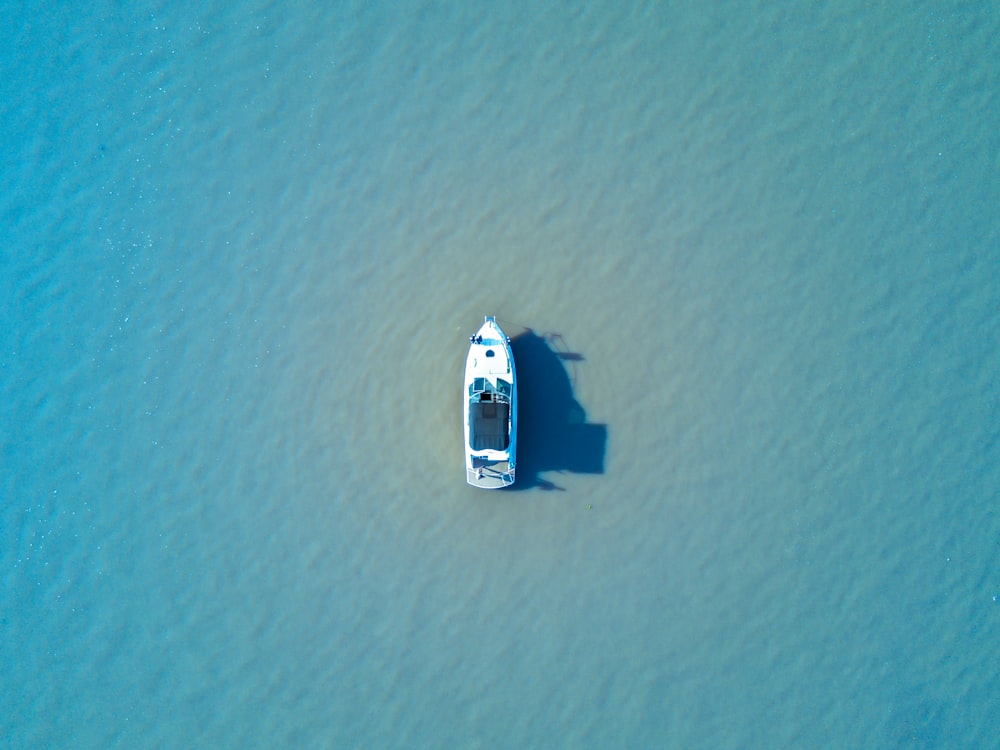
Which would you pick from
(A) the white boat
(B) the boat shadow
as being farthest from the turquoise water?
(A) the white boat

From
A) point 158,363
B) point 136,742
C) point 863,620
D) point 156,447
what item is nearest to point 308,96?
point 158,363

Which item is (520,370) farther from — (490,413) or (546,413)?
(490,413)

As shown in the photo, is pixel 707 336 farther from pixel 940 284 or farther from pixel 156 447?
pixel 156 447

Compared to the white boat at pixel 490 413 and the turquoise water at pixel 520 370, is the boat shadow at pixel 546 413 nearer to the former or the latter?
the turquoise water at pixel 520 370

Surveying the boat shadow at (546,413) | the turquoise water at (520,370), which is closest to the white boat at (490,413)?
the boat shadow at (546,413)

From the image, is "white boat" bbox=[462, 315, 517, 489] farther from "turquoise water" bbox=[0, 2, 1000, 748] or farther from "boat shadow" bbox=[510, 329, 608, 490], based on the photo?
"turquoise water" bbox=[0, 2, 1000, 748]

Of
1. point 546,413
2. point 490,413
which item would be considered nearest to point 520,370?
point 546,413
